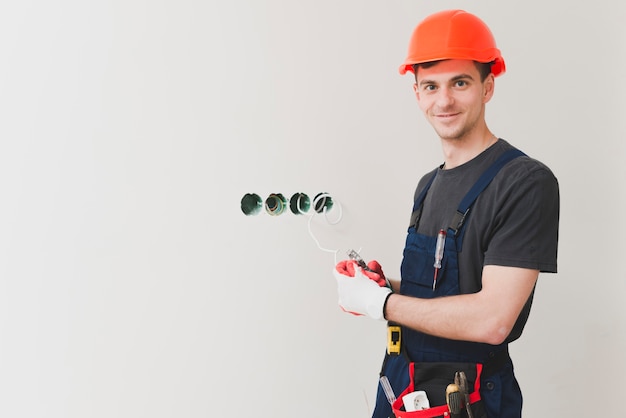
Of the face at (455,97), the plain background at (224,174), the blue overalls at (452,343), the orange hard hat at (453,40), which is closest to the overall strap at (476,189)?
the blue overalls at (452,343)

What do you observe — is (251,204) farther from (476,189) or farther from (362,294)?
(476,189)

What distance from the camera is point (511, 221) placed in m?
1.20

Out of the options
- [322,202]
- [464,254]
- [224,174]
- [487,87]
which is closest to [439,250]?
[464,254]

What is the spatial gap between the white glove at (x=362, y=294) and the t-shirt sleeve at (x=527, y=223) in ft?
0.79

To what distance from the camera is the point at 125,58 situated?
5.76ft

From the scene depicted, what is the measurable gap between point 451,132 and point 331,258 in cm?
63

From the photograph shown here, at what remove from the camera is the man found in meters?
1.19

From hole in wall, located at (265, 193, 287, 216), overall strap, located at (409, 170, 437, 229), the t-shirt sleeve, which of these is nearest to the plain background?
hole in wall, located at (265, 193, 287, 216)

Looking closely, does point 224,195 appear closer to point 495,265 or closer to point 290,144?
point 290,144

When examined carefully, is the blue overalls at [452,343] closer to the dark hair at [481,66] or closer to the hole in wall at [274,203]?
the dark hair at [481,66]

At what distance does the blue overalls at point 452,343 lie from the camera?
1.28m

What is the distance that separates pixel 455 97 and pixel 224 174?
0.73 m

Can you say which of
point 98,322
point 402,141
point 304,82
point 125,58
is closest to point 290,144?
point 304,82

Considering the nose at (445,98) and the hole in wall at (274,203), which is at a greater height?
the nose at (445,98)
